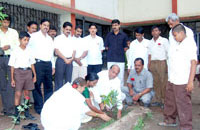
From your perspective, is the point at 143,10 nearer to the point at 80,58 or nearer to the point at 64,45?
the point at 80,58

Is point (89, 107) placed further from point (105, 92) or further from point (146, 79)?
point (146, 79)

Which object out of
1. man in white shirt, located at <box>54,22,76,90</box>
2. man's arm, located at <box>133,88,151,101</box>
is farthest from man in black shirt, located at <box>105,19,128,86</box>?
man in white shirt, located at <box>54,22,76,90</box>

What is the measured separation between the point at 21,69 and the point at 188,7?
8809mm

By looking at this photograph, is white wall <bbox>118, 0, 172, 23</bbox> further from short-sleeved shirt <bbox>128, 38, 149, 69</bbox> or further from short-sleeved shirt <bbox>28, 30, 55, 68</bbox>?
short-sleeved shirt <bbox>28, 30, 55, 68</bbox>

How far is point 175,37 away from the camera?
128 inches

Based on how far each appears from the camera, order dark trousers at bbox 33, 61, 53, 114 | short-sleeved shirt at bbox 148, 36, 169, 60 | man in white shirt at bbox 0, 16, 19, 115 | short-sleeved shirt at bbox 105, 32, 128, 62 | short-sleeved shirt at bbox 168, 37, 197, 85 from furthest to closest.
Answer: short-sleeved shirt at bbox 105, 32, 128, 62 < short-sleeved shirt at bbox 148, 36, 169, 60 < dark trousers at bbox 33, 61, 53, 114 < man in white shirt at bbox 0, 16, 19, 115 < short-sleeved shirt at bbox 168, 37, 197, 85

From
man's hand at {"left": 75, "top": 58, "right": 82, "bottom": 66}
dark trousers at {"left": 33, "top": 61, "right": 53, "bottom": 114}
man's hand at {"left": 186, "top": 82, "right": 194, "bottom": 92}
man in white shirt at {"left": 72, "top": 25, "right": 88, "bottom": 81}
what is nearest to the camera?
man's hand at {"left": 186, "top": 82, "right": 194, "bottom": 92}

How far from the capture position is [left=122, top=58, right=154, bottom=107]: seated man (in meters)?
4.75

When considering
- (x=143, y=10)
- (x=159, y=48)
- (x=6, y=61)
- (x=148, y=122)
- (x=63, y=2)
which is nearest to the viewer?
(x=148, y=122)

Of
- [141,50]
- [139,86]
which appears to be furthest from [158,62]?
[139,86]

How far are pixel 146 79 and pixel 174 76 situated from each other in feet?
4.95

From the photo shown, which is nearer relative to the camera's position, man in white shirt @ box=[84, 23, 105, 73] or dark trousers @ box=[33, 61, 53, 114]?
dark trousers @ box=[33, 61, 53, 114]

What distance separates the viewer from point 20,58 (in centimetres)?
385

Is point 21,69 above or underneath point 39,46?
underneath
